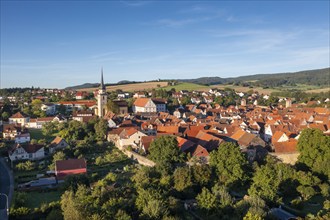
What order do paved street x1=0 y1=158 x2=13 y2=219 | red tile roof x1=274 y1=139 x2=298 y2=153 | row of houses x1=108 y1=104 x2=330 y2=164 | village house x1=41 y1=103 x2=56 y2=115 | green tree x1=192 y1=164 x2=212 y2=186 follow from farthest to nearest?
village house x1=41 y1=103 x2=56 y2=115 < row of houses x1=108 y1=104 x2=330 y2=164 < red tile roof x1=274 y1=139 x2=298 y2=153 < green tree x1=192 y1=164 x2=212 y2=186 < paved street x1=0 y1=158 x2=13 y2=219

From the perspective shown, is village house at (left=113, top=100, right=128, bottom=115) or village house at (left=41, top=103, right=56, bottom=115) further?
village house at (left=41, top=103, right=56, bottom=115)

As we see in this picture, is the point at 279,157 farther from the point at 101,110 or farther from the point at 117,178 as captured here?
the point at 101,110

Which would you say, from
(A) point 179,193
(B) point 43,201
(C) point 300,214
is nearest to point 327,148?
(C) point 300,214

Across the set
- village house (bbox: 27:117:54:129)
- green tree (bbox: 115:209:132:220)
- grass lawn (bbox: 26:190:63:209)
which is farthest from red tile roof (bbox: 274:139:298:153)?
village house (bbox: 27:117:54:129)

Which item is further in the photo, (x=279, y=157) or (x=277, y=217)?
(x=279, y=157)

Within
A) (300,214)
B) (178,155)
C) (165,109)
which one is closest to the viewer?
(300,214)

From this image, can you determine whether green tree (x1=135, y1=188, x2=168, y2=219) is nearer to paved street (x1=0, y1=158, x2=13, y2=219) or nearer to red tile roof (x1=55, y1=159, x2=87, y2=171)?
paved street (x1=0, y1=158, x2=13, y2=219)

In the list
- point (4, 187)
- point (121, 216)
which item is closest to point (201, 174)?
point (121, 216)
